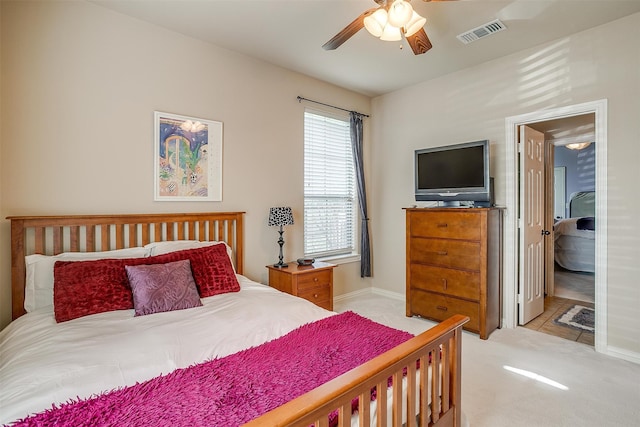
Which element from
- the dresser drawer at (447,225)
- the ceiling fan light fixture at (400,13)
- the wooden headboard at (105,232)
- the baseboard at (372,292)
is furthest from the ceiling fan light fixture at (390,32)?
the baseboard at (372,292)

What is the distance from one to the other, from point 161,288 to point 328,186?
8.29 ft

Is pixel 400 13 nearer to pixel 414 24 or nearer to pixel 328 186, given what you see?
pixel 414 24

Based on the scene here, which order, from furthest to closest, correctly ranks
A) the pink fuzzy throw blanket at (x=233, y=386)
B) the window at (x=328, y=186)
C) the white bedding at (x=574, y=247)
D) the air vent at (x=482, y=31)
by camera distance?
1. the white bedding at (x=574, y=247)
2. the window at (x=328, y=186)
3. the air vent at (x=482, y=31)
4. the pink fuzzy throw blanket at (x=233, y=386)

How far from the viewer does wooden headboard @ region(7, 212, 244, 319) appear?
212 cm

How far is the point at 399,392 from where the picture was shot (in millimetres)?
1187

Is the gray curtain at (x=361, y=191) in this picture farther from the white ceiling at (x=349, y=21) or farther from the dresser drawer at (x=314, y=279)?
the dresser drawer at (x=314, y=279)

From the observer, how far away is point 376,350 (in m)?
1.53

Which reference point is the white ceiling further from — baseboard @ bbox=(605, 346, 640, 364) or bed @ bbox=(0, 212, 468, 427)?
baseboard @ bbox=(605, 346, 640, 364)

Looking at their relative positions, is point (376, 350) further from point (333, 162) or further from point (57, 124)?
point (333, 162)

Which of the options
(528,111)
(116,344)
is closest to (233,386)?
(116,344)

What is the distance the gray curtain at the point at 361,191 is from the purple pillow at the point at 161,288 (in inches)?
104

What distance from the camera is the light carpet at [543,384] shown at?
76.1 inches

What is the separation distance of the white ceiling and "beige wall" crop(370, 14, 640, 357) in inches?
7.4

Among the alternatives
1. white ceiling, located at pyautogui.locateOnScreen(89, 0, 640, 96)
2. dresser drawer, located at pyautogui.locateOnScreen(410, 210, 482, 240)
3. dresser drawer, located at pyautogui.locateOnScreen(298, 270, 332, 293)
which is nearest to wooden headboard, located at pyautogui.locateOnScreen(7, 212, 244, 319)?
dresser drawer, located at pyautogui.locateOnScreen(298, 270, 332, 293)
